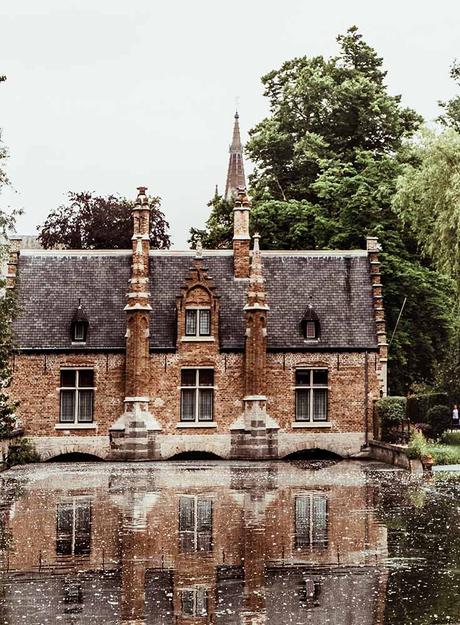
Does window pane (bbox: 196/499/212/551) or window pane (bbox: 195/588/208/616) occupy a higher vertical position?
window pane (bbox: 196/499/212/551)

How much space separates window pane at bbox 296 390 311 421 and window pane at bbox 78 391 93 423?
7049 millimetres

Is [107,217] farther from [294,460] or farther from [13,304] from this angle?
[13,304]

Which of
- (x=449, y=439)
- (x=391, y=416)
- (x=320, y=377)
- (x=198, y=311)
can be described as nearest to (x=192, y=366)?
(x=198, y=311)

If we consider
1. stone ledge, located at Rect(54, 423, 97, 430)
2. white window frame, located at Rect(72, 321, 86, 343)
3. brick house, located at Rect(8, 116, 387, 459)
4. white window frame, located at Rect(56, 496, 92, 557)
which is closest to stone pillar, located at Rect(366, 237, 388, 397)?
brick house, located at Rect(8, 116, 387, 459)

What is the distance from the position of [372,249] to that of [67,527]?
24.6 meters

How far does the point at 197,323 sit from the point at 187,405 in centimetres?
281

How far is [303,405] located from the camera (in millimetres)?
39406

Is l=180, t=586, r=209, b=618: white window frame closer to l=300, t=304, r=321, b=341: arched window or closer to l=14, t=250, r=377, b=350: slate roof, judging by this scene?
l=14, t=250, r=377, b=350: slate roof

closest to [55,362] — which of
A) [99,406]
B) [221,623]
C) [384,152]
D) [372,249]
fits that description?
[99,406]

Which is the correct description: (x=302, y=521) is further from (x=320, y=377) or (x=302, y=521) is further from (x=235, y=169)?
(x=235, y=169)

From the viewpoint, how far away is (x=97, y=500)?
913 inches

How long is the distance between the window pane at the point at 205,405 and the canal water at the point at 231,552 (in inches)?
445

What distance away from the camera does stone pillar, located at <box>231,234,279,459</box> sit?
38.5m

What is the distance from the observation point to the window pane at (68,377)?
128 feet
